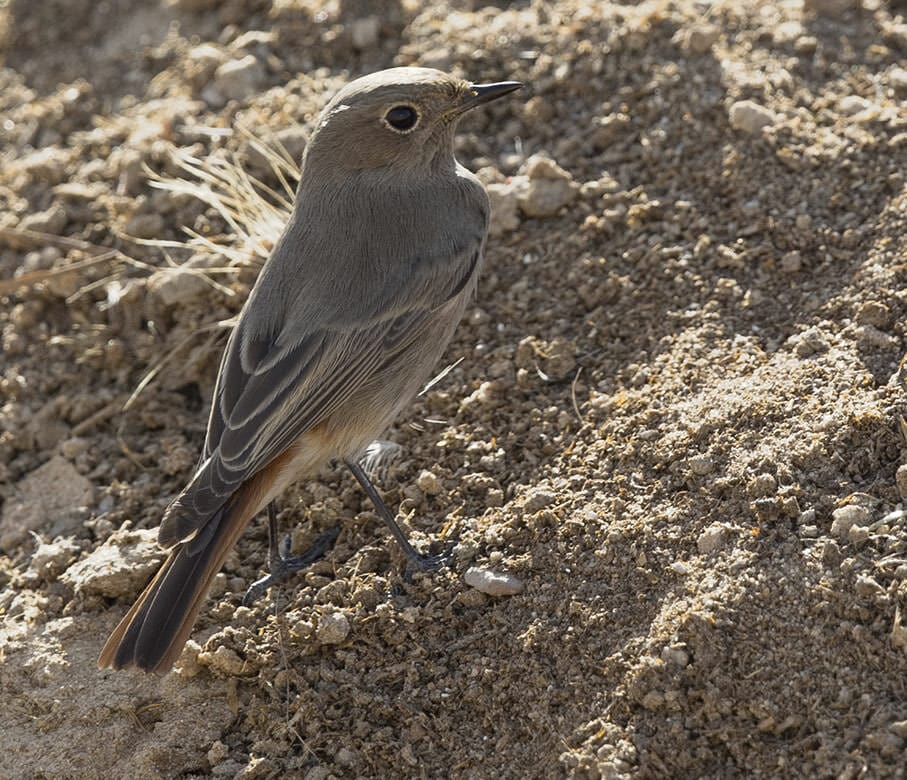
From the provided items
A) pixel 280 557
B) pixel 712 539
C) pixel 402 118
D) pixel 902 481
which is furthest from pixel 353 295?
pixel 902 481

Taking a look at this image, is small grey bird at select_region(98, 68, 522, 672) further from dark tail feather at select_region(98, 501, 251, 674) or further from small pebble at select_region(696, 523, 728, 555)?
small pebble at select_region(696, 523, 728, 555)

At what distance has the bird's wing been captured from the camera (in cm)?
486

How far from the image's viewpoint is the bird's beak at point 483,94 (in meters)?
5.44

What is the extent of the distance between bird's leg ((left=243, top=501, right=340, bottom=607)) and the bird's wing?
17.9 inches

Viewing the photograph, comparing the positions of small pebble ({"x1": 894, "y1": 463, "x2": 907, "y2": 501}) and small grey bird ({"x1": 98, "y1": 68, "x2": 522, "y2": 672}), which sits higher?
small grey bird ({"x1": 98, "y1": 68, "x2": 522, "y2": 672})

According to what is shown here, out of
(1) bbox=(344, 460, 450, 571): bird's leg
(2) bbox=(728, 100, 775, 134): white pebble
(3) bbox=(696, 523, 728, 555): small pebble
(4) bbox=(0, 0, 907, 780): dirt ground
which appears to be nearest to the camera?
(4) bbox=(0, 0, 907, 780): dirt ground

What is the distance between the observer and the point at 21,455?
6227 mm

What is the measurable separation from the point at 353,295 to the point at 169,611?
1.60m

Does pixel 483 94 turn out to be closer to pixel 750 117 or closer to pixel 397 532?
pixel 750 117

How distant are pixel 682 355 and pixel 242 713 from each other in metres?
2.48

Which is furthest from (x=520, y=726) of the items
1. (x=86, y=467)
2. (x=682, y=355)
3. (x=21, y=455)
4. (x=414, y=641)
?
(x=21, y=455)

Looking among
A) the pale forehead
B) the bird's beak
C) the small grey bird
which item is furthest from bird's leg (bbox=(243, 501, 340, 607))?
the bird's beak

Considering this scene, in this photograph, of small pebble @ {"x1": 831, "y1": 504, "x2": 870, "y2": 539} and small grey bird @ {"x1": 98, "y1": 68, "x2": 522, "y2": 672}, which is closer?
small pebble @ {"x1": 831, "y1": 504, "x2": 870, "y2": 539}

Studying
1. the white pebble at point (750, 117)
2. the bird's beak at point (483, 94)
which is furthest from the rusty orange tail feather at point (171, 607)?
the white pebble at point (750, 117)
